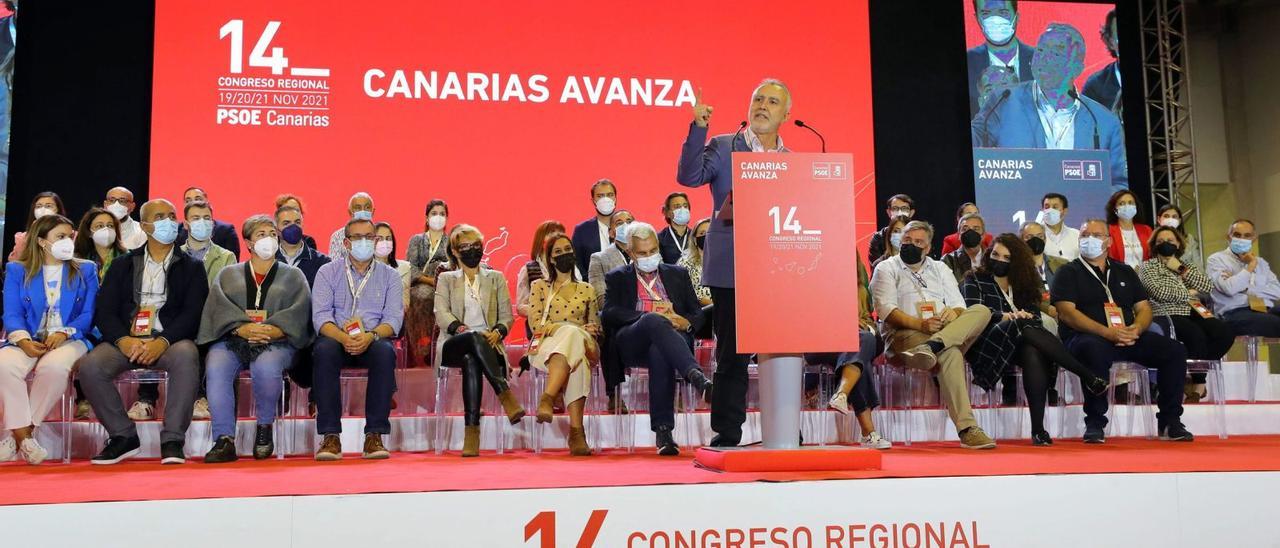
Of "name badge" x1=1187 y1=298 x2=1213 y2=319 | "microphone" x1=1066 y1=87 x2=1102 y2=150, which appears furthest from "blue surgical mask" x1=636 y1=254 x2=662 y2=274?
"microphone" x1=1066 y1=87 x2=1102 y2=150

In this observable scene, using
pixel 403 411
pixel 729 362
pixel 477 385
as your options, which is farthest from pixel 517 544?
pixel 403 411

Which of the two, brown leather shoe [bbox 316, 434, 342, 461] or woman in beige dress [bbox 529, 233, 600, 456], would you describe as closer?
brown leather shoe [bbox 316, 434, 342, 461]

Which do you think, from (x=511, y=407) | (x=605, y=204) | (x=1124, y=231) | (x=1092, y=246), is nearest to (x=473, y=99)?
(x=605, y=204)

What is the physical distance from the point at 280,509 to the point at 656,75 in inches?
198

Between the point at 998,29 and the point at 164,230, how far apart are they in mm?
6042

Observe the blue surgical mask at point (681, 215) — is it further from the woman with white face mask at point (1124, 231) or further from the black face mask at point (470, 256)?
the woman with white face mask at point (1124, 231)

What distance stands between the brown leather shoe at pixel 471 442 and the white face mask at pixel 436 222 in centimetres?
193

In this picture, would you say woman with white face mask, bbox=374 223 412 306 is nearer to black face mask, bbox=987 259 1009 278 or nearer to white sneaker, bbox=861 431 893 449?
white sneaker, bbox=861 431 893 449

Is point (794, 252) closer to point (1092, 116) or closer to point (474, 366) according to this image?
point (474, 366)

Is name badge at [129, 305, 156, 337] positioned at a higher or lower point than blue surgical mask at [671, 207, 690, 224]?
lower

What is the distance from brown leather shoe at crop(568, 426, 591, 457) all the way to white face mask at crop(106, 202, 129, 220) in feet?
8.93

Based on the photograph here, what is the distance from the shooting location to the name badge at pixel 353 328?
4371 mm

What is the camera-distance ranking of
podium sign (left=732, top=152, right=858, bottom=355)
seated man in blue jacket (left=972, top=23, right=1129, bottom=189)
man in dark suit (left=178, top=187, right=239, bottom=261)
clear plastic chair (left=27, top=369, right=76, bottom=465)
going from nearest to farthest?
podium sign (left=732, top=152, right=858, bottom=355) → clear plastic chair (left=27, top=369, right=76, bottom=465) → man in dark suit (left=178, top=187, right=239, bottom=261) → seated man in blue jacket (left=972, top=23, right=1129, bottom=189)

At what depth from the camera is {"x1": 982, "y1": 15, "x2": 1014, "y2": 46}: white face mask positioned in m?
7.81
